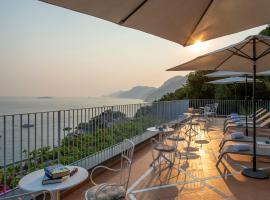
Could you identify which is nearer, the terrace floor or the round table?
the round table

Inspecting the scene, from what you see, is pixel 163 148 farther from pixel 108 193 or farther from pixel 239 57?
pixel 239 57

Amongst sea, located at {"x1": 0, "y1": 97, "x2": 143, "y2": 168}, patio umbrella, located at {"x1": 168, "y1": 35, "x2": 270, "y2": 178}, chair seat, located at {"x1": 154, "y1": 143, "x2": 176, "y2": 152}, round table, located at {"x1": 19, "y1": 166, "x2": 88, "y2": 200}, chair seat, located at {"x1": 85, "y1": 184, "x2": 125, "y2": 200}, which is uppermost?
patio umbrella, located at {"x1": 168, "y1": 35, "x2": 270, "y2": 178}

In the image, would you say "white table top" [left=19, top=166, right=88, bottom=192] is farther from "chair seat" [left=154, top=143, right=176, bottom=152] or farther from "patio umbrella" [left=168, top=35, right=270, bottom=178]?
"patio umbrella" [left=168, top=35, right=270, bottom=178]

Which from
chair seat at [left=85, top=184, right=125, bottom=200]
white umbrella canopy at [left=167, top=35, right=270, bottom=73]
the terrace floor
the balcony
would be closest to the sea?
the balcony

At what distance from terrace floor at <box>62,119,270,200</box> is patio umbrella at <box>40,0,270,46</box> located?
2.35m

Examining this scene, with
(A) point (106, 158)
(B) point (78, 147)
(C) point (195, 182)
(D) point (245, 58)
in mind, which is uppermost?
(D) point (245, 58)

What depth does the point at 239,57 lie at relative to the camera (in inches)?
207

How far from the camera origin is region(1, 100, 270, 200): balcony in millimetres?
3316

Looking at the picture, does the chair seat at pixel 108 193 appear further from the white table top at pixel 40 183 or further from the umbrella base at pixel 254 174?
the umbrella base at pixel 254 174

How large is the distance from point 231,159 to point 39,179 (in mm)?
4821

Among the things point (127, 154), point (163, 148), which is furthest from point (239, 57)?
point (127, 154)

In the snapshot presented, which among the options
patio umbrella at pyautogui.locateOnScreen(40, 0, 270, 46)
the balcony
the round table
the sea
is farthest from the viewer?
the balcony

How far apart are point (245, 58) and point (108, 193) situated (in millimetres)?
3890

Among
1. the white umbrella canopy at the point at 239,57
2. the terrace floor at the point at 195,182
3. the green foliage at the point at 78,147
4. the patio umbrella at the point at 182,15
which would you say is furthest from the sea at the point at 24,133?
the white umbrella canopy at the point at 239,57
